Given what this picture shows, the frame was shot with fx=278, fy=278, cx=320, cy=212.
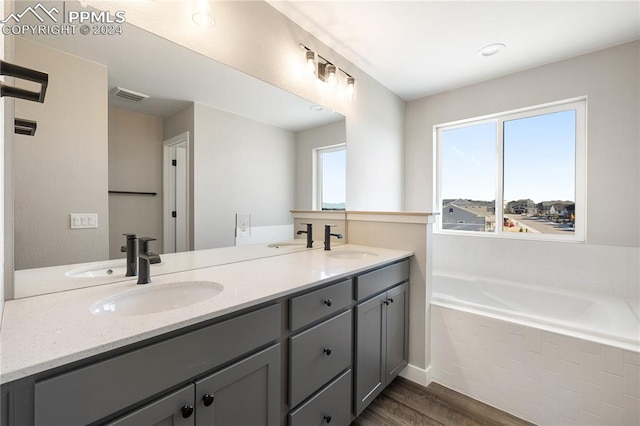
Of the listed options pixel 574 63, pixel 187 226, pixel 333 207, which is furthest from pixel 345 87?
pixel 574 63

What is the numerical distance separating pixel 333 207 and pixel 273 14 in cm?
141

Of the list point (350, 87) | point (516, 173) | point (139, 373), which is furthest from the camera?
point (516, 173)

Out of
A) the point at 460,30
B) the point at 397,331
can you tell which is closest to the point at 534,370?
the point at 397,331

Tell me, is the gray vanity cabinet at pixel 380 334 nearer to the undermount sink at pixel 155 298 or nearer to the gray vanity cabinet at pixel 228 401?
the gray vanity cabinet at pixel 228 401

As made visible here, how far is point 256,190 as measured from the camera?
1.74 m

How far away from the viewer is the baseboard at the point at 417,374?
1983 millimetres

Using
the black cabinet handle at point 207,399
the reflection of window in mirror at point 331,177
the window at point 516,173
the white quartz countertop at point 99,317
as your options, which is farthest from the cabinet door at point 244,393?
the window at point 516,173

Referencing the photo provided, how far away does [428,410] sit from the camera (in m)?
1.73

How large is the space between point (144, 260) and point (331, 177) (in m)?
1.47

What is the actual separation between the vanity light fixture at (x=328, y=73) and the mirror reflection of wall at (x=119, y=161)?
17.1 inches

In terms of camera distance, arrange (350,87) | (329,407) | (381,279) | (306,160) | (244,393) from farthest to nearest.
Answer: (350,87)
(306,160)
(381,279)
(329,407)
(244,393)

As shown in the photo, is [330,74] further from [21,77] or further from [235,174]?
[21,77]

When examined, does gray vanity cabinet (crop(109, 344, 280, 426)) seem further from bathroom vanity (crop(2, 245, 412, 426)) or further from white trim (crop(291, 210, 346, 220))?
white trim (crop(291, 210, 346, 220))

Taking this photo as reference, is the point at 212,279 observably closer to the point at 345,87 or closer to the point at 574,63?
the point at 345,87
